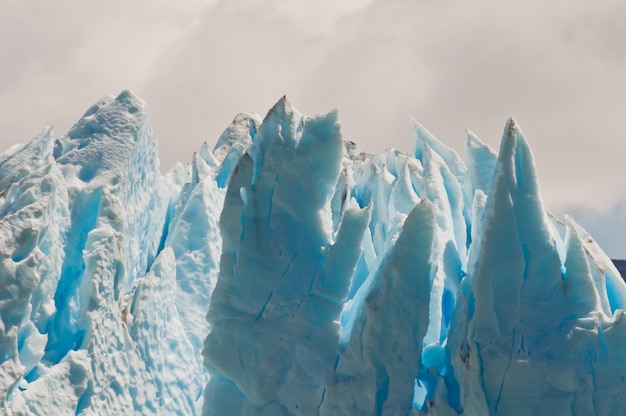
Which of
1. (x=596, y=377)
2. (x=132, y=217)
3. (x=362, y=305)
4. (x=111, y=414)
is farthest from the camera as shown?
(x=132, y=217)

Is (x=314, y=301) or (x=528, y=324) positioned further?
(x=314, y=301)

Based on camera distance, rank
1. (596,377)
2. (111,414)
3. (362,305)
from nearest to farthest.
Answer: (596,377) < (362,305) < (111,414)

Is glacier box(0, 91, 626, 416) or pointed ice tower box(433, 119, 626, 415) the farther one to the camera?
glacier box(0, 91, 626, 416)

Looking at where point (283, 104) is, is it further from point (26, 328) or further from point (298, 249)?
point (26, 328)

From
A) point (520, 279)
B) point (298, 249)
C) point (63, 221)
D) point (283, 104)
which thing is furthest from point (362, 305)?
point (63, 221)

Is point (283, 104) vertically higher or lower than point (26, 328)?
higher

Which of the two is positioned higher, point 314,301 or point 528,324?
point 314,301

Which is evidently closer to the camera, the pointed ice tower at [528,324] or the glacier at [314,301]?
the pointed ice tower at [528,324]

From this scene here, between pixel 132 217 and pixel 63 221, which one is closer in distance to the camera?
pixel 63 221
